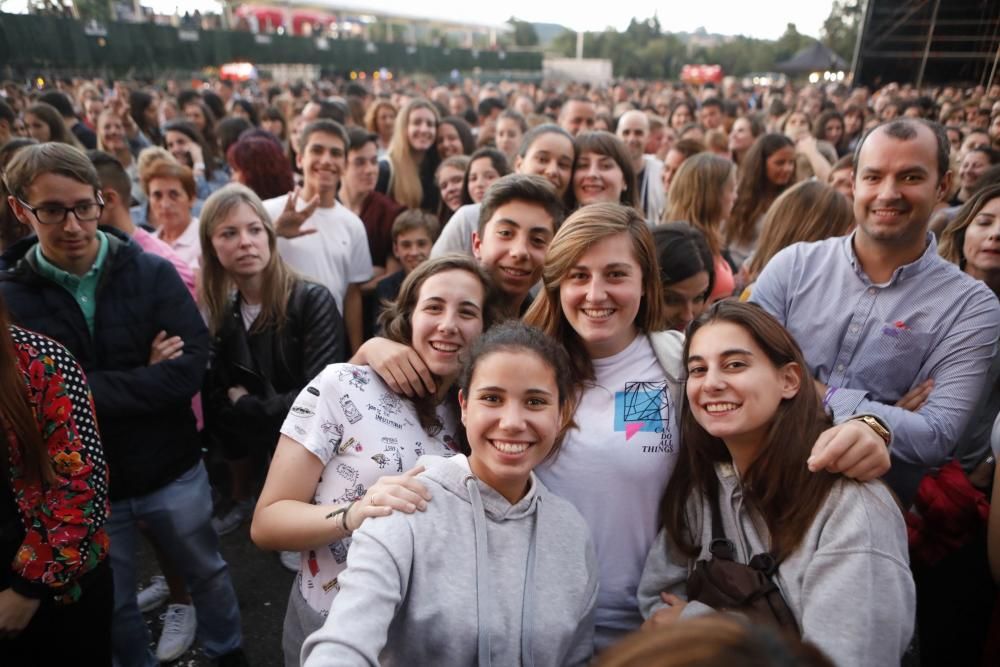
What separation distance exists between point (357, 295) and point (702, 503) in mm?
2698

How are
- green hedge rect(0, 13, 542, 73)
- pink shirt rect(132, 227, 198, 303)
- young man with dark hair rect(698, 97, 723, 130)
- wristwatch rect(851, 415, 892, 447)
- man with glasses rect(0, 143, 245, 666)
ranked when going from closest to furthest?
wristwatch rect(851, 415, 892, 447), man with glasses rect(0, 143, 245, 666), pink shirt rect(132, 227, 198, 303), young man with dark hair rect(698, 97, 723, 130), green hedge rect(0, 13, 542, 73)

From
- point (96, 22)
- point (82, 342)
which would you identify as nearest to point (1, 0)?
point (96, 22)

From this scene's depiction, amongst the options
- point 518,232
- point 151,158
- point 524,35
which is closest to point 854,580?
point 518,232

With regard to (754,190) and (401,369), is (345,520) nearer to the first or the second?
(401,369)

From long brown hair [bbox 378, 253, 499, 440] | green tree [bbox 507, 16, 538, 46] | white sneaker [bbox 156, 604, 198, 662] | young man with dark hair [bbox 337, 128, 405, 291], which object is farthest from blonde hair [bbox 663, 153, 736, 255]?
green tree [bbox 507, 16, 538, 46]

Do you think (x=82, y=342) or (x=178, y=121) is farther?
(x=178, y=121)

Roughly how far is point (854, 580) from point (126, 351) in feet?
8.05

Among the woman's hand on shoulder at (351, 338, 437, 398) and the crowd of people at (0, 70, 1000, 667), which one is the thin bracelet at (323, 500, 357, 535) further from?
the woman's hand on shoulder at (351, 338, 437, 398)

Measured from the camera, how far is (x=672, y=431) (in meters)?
1.83

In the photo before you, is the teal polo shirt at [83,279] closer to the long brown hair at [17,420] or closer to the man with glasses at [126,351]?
the man with glasses at [126,351]

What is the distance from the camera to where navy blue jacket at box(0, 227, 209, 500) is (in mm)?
2213

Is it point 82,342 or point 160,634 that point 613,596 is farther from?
point 160,634

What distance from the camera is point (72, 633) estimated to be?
6.30ft

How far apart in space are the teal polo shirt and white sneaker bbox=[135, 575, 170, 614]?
153cm
